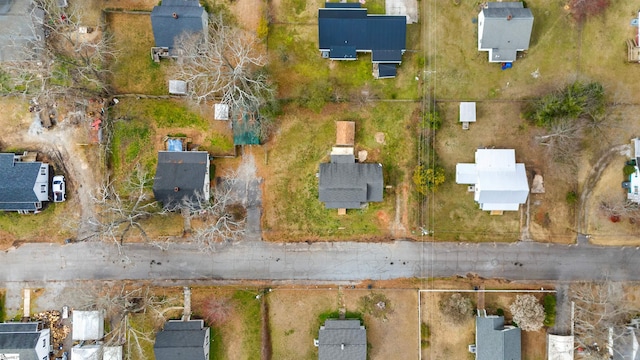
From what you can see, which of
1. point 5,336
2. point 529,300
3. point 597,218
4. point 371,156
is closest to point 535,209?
point 597,218

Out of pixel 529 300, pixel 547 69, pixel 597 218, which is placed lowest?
pixel 529 300

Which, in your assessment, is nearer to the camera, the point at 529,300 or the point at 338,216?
the point at 529,300

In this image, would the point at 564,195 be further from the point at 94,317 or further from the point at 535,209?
the point at 94,317

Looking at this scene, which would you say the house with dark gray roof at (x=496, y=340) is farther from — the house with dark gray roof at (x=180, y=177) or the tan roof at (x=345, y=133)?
the house with dark gray roof at (x=180, y=177)

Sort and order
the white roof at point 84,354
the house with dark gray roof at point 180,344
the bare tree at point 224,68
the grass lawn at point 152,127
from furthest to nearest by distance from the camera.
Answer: the grass lawn at point 152,127 → the white roof at point 84,354 → the house with dark gray roof at point 180,344 → the bare tree at point 224,68

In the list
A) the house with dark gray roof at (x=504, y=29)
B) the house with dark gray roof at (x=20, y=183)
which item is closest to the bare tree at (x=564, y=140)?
the house with dark gray roof at (x=504, y=29)

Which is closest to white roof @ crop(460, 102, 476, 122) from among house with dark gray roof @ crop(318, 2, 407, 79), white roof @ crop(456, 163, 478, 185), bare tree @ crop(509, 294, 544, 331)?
white roof @ crop(456, 163, 478, 185)
